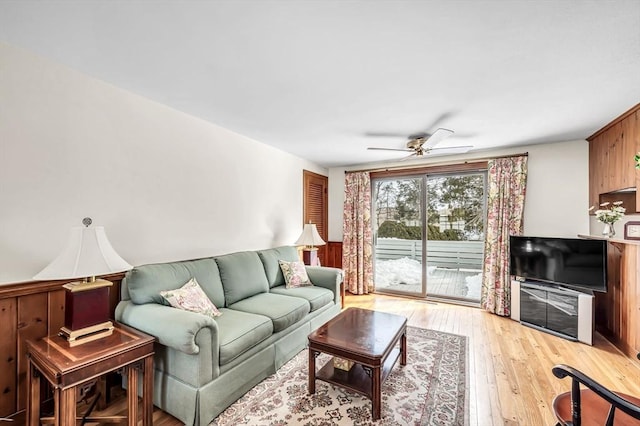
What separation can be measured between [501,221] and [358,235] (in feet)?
7.25

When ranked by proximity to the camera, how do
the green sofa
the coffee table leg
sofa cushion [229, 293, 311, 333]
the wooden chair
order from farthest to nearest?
sofa cushion [229, 293, 311, 333]
the coffee table leg
the green sofa
the wooden chair

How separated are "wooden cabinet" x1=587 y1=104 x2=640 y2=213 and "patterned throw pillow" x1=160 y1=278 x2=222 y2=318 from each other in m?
4.06

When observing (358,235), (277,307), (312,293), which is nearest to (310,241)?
(312,293)

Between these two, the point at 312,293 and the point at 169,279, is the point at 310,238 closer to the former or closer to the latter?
the point at 312,293

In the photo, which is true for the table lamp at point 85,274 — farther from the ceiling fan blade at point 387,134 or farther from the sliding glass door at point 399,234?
the sliding glass door at point 399,234

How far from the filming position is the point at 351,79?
206 cm

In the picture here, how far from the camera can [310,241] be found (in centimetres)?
409

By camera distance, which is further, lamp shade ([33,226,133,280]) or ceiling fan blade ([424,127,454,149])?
ceiling fan blade ([424,127,454,149])

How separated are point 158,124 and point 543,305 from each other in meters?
4.79

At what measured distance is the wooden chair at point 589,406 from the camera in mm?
1010

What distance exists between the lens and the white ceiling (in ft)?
4.54

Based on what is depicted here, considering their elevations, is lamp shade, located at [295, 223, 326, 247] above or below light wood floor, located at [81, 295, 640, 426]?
above

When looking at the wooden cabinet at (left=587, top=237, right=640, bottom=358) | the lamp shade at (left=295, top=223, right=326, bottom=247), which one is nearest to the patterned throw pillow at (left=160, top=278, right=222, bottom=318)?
the lamp shade at (left=295, top=223, right=326, bottom=247)

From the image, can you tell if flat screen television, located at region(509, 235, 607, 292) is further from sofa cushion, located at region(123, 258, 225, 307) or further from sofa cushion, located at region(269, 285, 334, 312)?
sofa cushion, located at region(123, 258, 225, 307)
